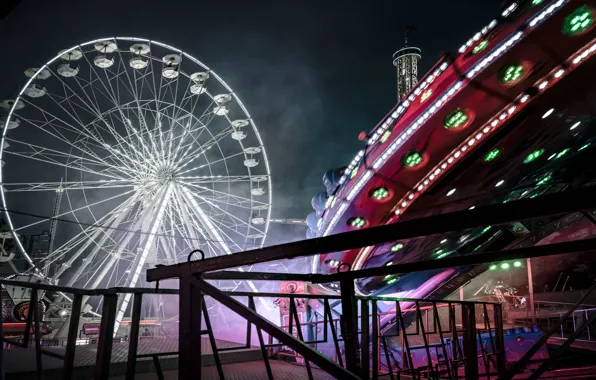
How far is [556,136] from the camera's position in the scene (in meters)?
10.8

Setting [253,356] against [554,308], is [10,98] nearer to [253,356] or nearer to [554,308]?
[253,356]

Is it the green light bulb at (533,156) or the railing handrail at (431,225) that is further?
the green light bulb at (533,156)

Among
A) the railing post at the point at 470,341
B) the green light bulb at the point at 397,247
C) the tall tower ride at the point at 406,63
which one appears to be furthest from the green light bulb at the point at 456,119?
the tall tower ride at the point at 406,63

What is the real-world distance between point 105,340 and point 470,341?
5.00 meters

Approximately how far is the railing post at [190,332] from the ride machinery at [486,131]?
7.04 metres

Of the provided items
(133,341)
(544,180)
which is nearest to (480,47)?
(544,180)

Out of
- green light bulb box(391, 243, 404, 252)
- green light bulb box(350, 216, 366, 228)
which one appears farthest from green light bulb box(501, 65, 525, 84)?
green light bulb box(391, 243, 404, 252)

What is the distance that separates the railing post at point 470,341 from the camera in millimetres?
6234

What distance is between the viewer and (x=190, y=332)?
9.17 feet

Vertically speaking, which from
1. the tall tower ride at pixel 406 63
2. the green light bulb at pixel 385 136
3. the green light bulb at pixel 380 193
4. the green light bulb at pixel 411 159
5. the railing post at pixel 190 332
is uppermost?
the tall tower ride at pixel 406 63

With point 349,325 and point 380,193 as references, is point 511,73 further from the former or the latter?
point 349,325

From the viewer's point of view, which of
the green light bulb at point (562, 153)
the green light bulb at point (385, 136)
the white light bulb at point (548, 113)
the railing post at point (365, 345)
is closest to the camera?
the railing post at point (365, 345)

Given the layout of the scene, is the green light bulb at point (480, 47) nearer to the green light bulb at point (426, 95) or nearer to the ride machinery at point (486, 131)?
the ride machinery at point (486, 131)

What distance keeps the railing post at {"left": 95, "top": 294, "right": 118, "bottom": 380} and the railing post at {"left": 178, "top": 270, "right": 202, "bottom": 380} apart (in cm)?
94
